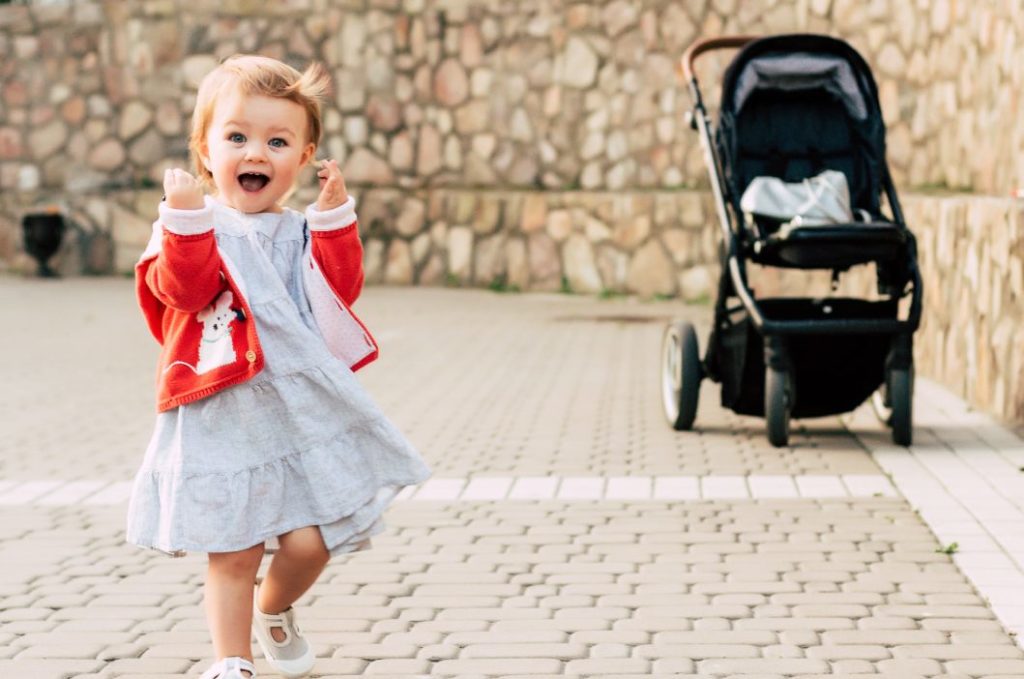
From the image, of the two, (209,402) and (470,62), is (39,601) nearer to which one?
(209,402)

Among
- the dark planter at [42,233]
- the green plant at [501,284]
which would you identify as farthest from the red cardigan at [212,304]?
the dark planter at [42,233]

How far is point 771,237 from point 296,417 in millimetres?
3796

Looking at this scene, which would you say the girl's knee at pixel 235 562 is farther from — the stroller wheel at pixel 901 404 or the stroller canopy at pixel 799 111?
the stroller canopy at pixel 799 111

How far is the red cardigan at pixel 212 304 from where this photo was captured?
11.4 feet

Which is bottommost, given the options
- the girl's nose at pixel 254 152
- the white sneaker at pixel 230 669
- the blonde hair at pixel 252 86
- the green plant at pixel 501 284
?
the green plant at pixel 501 284

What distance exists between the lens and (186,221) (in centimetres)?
342

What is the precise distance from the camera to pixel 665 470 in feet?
22.4

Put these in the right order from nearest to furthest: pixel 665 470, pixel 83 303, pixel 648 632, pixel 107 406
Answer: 1. pixel 648 632
2. pixel 665 470
3. pixel 107 406
4. pixel 83 303

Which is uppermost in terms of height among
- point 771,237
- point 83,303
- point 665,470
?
point 771,237

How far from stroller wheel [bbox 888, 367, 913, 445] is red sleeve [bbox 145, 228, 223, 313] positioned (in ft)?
13.7

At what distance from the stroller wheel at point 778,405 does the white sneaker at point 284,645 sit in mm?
3483

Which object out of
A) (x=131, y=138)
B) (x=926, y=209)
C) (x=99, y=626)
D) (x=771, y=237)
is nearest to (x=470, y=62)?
(x=131, y=138)

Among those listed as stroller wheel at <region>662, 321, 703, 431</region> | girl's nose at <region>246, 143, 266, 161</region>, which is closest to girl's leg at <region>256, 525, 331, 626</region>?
girl's nose at <region>246, 143, 266, 161</region>

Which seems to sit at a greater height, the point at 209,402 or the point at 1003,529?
the point at 209,402
